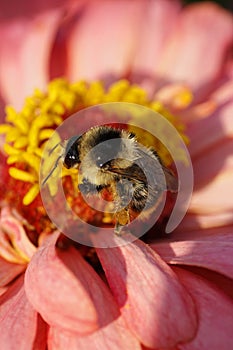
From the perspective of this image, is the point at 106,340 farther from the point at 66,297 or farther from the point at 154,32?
the point at 154,32

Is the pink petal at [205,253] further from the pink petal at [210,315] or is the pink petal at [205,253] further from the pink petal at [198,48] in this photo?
the pink petal at [198,48]

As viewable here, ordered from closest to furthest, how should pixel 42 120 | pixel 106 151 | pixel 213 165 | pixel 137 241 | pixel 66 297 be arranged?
1. pixel 66 297
2. pixel 106 151
3. pixel 137 241
4. pixel 42 120
5. pixel 213 165

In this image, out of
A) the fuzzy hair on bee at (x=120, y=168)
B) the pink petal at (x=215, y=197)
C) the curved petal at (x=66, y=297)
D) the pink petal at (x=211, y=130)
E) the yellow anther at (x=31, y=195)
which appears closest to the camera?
the curved petal at (x=66, y=297)

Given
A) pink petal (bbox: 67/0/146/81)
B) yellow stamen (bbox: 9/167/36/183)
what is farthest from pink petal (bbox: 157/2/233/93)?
yellow stamen (bbox: 9/167/36/183)

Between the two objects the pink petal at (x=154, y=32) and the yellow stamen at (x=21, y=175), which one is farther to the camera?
the pink petal at (x=154, y=32)

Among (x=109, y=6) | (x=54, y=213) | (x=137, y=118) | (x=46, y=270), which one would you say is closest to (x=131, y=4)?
(x=109, y=6)

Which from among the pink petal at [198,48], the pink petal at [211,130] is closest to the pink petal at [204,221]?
the pink petal at [211,130]

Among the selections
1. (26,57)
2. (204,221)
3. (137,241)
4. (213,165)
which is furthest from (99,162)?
(26,57)
